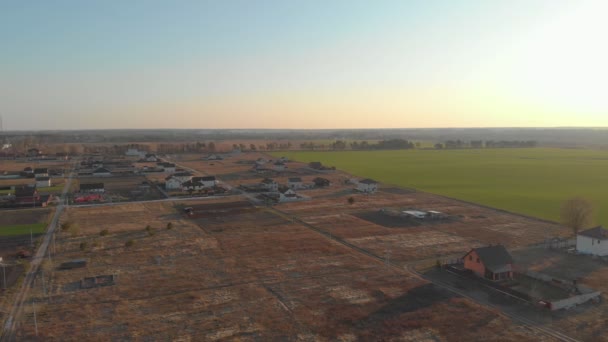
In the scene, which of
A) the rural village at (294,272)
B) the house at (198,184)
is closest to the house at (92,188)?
the rural village at (294,272)

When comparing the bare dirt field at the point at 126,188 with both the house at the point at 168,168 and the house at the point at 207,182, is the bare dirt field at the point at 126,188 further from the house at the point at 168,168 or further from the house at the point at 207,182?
the house at the point at 168,168

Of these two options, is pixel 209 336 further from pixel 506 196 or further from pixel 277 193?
pixel 506 196

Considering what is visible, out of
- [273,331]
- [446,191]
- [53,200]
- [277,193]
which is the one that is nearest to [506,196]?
[446,191]

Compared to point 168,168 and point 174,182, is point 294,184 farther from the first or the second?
point 168,168

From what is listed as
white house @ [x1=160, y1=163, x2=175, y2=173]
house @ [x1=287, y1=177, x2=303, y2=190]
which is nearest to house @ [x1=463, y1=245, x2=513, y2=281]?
house @ [x1=287, y1=177, x2=303, y2=190]

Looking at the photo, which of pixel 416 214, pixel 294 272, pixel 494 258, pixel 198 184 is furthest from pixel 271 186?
pixel 494 258
